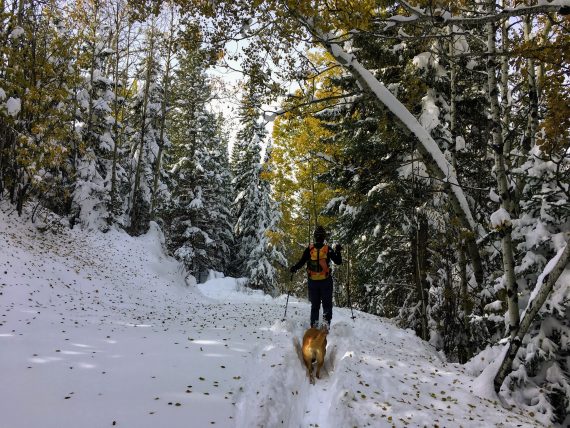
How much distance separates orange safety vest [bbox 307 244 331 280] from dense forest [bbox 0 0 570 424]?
2215 mm

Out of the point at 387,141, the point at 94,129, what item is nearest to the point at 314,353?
the point at 387,141

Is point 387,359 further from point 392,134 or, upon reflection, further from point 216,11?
point 216,11

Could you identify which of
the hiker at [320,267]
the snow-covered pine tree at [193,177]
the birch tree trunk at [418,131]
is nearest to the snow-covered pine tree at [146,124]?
the snow-covered pine tree at [193,177]

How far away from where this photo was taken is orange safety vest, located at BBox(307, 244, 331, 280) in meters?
8.53

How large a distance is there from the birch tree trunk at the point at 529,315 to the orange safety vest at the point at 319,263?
374cm

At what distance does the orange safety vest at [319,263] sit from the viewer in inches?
336

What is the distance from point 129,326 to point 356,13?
23.9 ft

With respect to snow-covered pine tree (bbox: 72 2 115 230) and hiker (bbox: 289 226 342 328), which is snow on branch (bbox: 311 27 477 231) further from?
snow-covered pine tree (bbox: 72 2 115 230)

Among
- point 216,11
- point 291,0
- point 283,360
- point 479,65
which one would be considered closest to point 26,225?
point 216,11

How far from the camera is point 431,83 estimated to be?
10.6m

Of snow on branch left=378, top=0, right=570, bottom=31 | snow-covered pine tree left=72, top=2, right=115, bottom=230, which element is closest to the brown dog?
snow on branch left=378, top=0, right=570, bottom=31

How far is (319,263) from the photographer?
856 centimetres

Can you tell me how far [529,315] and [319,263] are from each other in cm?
412

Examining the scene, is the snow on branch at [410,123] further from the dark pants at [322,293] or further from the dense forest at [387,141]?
the dark pants at [322,293]
